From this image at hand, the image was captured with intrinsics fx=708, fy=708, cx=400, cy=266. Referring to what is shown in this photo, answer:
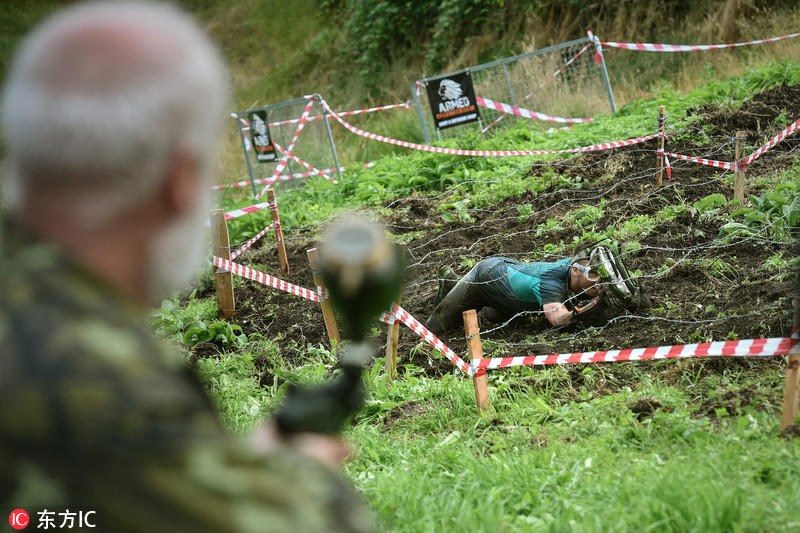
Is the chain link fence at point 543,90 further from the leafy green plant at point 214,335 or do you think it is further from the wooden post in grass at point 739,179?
the leafy green plant at point 214,335

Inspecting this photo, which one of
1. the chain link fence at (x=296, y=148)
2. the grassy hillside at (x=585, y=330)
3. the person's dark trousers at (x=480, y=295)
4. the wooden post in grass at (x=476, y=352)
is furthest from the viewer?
the chain link fence at (x=296, y=148)

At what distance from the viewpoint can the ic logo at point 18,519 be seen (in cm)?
97

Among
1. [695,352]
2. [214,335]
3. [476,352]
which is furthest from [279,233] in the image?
[695,352]

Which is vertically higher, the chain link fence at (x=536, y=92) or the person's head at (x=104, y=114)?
the person's head at (x=104, y=114)

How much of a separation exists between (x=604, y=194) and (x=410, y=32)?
45.5 ft

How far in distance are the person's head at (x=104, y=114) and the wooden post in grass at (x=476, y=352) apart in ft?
10.1

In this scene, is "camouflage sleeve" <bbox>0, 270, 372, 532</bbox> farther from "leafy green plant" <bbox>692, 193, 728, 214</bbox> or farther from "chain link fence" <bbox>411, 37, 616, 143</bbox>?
"chain link fence" <bbox>411, 37, 616, 143</bbox>

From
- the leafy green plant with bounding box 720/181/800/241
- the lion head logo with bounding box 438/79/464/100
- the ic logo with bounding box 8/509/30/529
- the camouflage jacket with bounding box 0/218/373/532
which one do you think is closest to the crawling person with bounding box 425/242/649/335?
the leafy green plant with bounding box 720/181/800/241

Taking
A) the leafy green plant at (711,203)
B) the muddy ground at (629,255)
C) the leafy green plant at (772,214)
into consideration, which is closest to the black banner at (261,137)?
the muddy ground at (629,255)

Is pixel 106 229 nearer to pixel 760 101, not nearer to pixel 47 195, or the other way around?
pixel 47 195

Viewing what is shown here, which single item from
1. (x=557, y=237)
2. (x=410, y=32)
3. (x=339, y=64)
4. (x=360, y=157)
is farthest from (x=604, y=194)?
(x=339, y=64)

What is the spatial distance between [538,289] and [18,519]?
16.6ft

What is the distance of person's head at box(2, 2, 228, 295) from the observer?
109 centimetres

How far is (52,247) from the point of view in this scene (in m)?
1.08
